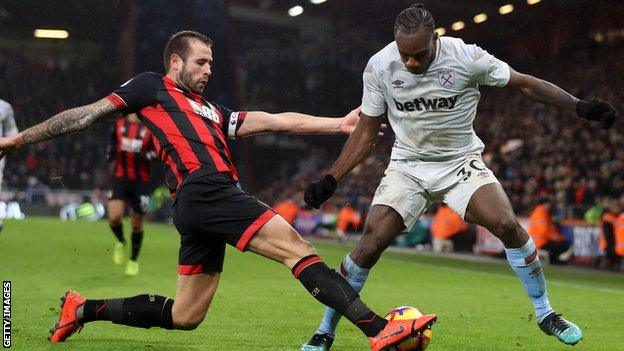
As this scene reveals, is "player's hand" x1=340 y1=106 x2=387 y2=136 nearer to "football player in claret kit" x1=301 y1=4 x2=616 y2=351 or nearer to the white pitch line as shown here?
"football player in claret kit" x1=301 y1=4 x2=616 y2=351

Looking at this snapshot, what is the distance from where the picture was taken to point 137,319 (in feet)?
18.7

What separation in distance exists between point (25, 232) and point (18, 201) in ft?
43.2

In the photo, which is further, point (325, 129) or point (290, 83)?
point (290, 83)

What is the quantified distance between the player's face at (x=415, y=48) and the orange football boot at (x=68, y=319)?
8.14ft

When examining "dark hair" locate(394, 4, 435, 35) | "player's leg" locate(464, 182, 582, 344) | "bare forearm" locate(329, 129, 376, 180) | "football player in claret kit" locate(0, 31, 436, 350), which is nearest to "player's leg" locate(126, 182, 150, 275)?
"football player in claret kit" locate(0, 31, 436, 350)

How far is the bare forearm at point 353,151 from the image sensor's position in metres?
5.97

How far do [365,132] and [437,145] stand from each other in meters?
0.56

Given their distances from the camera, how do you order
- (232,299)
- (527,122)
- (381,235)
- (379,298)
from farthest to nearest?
(527,122) < (379,298) < (232,299) < (381,235)

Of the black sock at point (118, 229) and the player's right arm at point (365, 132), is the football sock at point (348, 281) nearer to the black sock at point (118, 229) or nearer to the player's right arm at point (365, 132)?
the player's right arm at point (365, 132)

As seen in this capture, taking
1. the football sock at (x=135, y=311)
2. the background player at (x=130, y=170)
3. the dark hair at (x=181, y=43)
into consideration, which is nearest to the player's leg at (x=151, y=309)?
the football sock at (x=135, y=311)

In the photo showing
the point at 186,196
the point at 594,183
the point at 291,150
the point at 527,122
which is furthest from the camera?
the point at 291,150

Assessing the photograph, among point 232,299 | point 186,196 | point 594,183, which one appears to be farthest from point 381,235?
point 594,183

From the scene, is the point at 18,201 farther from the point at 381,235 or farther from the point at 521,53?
the point at 381,235

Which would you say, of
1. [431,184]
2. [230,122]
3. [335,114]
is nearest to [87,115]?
[230,122]
